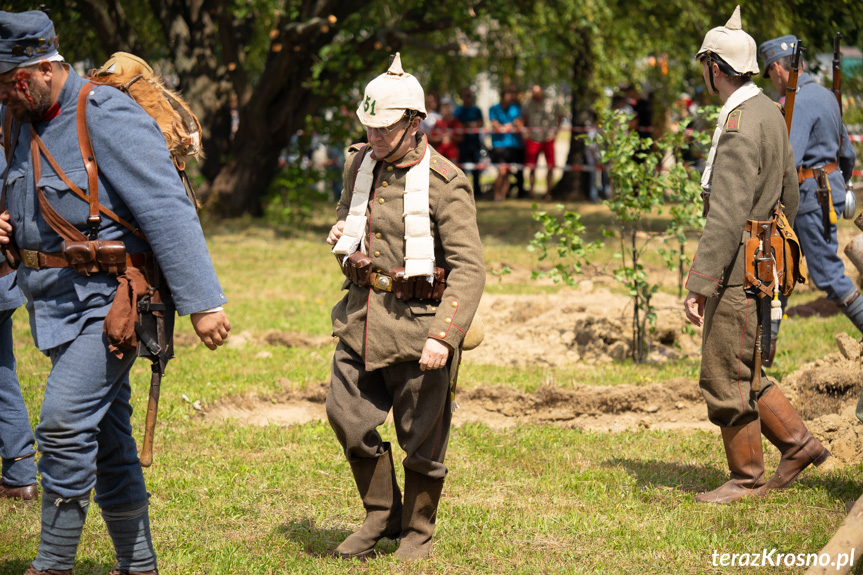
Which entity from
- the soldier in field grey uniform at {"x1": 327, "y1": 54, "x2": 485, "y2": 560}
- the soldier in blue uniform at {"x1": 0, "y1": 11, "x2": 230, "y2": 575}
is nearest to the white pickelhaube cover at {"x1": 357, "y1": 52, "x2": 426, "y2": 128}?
the soldier in field grey uniform at {"x1": 327, "y1": 54, "x2": 485, "y2": 560}

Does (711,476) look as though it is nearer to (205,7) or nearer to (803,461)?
(803,461)

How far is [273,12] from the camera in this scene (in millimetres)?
15008

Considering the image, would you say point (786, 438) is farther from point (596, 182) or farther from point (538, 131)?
point (596, 182)

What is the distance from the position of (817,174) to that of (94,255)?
5.28m

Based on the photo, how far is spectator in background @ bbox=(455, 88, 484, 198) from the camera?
20766 mm

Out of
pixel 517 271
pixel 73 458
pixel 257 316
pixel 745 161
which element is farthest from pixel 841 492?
pixel 517 271

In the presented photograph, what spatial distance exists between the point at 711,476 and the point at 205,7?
1387 cm

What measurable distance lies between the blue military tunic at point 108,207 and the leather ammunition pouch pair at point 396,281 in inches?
26.3

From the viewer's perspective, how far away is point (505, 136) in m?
20.2

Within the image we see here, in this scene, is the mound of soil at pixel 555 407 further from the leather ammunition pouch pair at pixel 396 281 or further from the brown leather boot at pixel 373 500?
the leather ammunition pouch pair at pixel 396 281

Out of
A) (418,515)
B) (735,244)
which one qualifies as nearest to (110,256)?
(418,515)

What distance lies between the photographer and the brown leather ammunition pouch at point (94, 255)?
3.33 meters

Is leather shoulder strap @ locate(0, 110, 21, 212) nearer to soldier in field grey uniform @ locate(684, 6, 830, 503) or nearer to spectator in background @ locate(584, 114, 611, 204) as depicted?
soldier in field grey uniform @ locate(684, 6, 830, 503)

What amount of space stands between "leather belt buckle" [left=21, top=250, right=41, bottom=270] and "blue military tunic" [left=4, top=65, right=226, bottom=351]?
0.06ft
